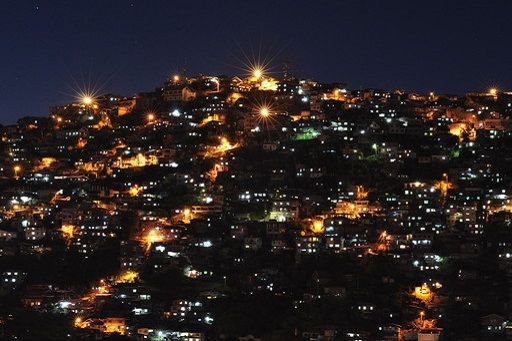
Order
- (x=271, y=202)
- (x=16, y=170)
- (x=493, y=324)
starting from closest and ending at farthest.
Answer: (x=493, y=324)
(x=271, y=202)
(x=16, y=170)

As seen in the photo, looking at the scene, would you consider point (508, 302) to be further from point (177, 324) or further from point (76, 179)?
point (76, 179)

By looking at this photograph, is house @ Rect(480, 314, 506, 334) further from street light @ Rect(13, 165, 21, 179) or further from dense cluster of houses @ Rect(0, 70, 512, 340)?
street light @ Rect(13, 165, 21, 179)

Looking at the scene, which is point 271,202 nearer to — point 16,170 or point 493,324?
point 493,324

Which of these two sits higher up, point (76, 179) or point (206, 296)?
point (76, 179)

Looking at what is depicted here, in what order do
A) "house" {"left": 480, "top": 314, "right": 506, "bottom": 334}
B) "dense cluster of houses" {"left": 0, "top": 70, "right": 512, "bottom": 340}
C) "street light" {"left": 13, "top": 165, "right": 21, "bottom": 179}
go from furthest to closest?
"street light" {"left": 13, "top": 165, "right": 21, "bottom": 179}, "dense cluster of houses" {"left": 0, "top": 70, "right": 512, "bottom": 340}, "house" {"left": 480, "top": 314, "right": 506, "bottom": 334}

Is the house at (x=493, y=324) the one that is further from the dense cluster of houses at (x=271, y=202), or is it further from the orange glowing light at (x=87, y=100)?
the orange glowing light at (x=87, y=100)

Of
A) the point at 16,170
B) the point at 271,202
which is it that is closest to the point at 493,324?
the point at 271,202

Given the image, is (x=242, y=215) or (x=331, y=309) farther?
(x=242, y=215)

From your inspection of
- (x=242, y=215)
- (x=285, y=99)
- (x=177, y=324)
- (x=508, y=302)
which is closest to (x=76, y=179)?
(x=242, y=215)

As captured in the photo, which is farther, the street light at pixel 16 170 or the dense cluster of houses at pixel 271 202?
the street light at pixel 16 170

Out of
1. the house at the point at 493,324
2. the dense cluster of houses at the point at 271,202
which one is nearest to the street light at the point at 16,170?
the dense cluster of houses at the point at 271,202

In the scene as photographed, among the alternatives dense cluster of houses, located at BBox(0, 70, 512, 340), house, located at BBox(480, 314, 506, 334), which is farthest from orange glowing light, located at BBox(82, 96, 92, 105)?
house, located at BBox(480, 314, 506, 334)
